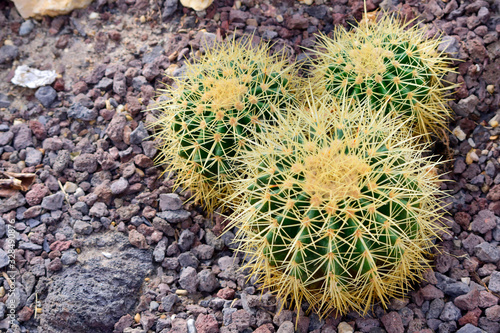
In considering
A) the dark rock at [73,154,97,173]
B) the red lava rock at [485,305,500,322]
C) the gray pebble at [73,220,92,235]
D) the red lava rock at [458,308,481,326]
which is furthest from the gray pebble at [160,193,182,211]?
the red lava rock at [485,305,500,322]

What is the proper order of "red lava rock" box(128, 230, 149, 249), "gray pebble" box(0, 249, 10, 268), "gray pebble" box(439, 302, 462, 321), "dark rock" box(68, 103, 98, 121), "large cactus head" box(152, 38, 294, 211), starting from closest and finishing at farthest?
"gray pebble" box(439, 302, 462, 321), "large cactus head" box(152, 38, 294, 211), "gray pebble" box(0, 249, 10, 268), "red lava rock" box(128, 230, 149, 249), "dark rock" box(68, 103, 98, 121)

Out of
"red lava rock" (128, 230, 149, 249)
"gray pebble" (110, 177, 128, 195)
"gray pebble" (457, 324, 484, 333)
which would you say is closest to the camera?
"gray pebble" (457, 324, 484, 333)

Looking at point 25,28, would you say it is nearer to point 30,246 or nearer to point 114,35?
point 114,35

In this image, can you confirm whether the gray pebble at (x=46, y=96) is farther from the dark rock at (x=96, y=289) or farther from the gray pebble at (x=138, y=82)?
the dark rock at (x=96, y=289)

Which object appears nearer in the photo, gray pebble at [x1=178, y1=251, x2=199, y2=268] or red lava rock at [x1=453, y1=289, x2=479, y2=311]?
red lava rock at [x1=453, y1=289, x2=479, y2=311]

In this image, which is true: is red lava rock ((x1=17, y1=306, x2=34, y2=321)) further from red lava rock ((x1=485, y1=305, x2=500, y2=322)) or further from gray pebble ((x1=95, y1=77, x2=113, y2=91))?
red lava rock ((x1=485, y1=305, x2=500, y2=322))

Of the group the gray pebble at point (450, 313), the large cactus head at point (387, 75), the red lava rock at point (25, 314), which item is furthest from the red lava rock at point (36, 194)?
the gray pebble at point (450, 313)

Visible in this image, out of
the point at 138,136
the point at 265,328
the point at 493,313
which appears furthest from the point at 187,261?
the point at 493,313
